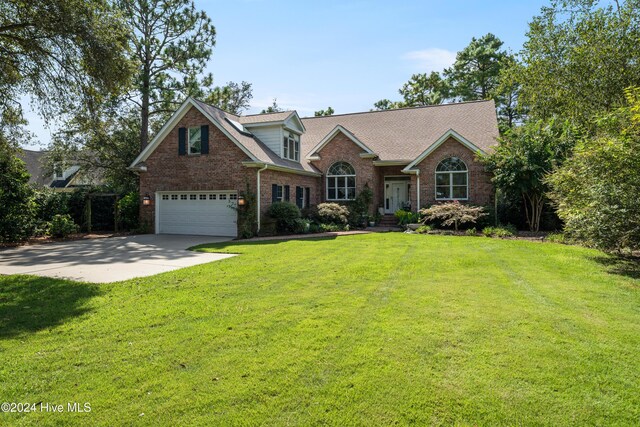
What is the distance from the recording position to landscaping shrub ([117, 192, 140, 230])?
19.4 meters

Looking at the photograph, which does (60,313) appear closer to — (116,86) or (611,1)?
(116,86)

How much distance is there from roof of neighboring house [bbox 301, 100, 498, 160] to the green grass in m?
15.0

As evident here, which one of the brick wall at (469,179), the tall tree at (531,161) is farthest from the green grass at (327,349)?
the brick wall at (469,179)

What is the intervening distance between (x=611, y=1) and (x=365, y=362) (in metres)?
22.1

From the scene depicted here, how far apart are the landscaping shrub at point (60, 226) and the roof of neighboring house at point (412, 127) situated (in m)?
13.2

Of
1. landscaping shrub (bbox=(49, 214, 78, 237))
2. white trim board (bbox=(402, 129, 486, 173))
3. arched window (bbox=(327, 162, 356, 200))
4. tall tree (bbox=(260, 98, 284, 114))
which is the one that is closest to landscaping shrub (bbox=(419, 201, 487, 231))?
white trim board (bbox=(402, 129, 486, 173))

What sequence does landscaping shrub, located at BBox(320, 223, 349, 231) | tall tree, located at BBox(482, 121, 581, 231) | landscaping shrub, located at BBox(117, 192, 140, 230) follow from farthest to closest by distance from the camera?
landscaping shrub, located at BBox(117, 192, 140, 230), landscaping shrub, located at BBox(320, 223, 349, 231), tall tree, located at BBox(482, 121, 581, 231)

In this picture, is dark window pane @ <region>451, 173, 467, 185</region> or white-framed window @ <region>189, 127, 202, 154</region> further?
dark window pane @ <region>451, 173, 467, 185</region>

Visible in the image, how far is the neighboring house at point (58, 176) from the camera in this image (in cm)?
2533

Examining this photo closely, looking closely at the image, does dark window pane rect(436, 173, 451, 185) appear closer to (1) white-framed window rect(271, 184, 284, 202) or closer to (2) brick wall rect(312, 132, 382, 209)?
(2) brick wall rect(312, 132, 382, 209)

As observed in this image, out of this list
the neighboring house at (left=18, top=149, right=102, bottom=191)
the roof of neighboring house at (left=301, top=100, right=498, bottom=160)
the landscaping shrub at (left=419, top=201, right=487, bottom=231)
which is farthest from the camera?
the neighboring house at (left=18, top=149, right=102, bottom=191)

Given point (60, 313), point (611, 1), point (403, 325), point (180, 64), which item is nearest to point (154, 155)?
point (180, 64)

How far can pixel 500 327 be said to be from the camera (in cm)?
470

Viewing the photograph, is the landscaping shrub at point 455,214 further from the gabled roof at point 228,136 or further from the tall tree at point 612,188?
the gabled roof at point 228,136
